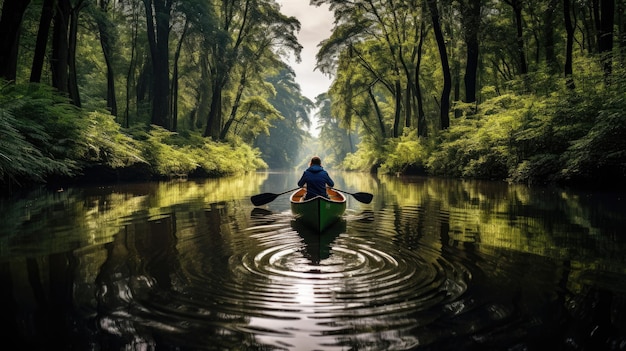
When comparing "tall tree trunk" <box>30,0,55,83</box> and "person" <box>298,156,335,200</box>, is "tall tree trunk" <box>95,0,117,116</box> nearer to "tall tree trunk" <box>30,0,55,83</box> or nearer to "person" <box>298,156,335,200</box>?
"tall tree trunk" <box>30,0,55,83</box>

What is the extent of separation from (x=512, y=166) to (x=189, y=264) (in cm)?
1456

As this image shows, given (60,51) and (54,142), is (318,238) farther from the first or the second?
(60,51)

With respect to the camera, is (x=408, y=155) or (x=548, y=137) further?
(x=408, y=155)

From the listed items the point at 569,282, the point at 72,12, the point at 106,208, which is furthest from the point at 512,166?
the point at 72,12

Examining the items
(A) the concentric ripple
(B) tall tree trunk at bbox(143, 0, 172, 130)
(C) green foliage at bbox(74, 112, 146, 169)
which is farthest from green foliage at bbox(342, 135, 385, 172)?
(A) the concentric ripple

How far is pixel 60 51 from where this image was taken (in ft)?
46.5

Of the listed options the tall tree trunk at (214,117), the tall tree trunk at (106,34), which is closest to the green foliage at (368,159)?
the tall tree trunk at (214,117)

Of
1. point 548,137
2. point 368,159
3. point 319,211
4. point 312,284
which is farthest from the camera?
point 368,159

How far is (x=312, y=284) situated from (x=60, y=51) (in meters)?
15.1

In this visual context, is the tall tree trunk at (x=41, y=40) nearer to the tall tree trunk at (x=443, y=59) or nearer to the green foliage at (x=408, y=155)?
the tall tree trunk at (x=443, y=59)

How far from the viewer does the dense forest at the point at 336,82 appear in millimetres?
11367

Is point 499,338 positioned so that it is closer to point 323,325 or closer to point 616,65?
point 323,325

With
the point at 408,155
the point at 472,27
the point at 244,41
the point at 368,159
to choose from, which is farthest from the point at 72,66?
the point at 368,159

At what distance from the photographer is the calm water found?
252 centimetres
